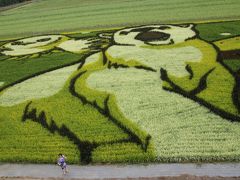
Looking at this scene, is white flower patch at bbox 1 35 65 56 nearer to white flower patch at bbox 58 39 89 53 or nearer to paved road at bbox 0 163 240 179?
white flower patch at bbox 58 39 89 53

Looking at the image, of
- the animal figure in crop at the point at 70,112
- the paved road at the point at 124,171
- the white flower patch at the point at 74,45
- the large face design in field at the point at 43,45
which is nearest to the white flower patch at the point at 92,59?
the animal figure in crop at the point at 70,112

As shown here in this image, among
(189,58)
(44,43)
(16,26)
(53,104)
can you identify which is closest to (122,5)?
(16,26)

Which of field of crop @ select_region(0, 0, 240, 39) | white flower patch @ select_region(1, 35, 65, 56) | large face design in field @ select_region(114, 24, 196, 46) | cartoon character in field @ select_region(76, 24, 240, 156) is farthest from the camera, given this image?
field of crop @ select_region(0, 0, 240, 39)

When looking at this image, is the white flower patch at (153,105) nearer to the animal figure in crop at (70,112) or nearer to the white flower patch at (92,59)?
the animal figure in crop at (70,112)

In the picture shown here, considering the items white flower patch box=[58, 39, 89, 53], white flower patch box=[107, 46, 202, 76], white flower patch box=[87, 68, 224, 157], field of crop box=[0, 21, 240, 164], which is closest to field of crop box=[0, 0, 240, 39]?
white flower patch box=[58, 39, 89, 53]

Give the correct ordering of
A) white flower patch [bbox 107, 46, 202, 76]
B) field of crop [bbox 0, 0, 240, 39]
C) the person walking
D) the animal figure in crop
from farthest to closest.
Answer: field of crop [bbox 0, 0, 240, 39] → white flower patch [bbox 107, 46, 202, 76] → the animal figure in crop → the person walking

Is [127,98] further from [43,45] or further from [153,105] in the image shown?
[43,45]

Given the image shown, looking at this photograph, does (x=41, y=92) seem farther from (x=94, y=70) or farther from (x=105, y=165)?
(x=105, y=165)
